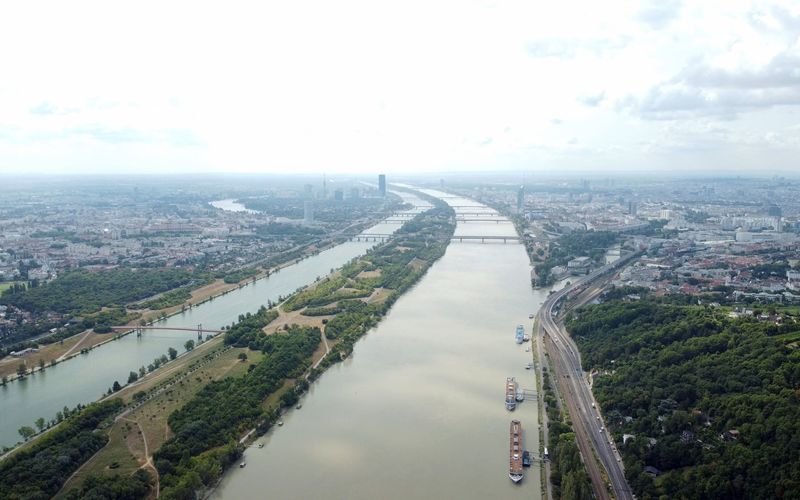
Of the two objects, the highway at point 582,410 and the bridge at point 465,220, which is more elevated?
the bridge at point 465,220

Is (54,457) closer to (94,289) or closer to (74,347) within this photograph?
(74,347)

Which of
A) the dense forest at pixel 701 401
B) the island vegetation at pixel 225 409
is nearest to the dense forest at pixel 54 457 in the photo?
the island vegetation at pixel 225 409

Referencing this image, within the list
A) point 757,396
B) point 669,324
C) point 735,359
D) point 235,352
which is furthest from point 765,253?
point 235,352

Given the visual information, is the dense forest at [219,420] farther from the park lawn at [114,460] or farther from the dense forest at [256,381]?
the park lawn at [114,460]

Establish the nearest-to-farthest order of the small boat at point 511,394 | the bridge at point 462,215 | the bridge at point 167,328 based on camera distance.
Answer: the small boat at point 511,394
the bridge at point 167,328
the bridge at point 462,215

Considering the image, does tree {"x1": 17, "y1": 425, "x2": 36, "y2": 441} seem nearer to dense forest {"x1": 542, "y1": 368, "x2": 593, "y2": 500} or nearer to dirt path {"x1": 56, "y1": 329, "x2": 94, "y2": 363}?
dirt path {"x1": 56, "y1": 329, "x2": 94, "y2": 363}

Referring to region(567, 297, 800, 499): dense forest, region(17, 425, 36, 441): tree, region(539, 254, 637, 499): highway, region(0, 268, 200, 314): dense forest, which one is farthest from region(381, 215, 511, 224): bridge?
region(17, 425, 36, 441): tree
